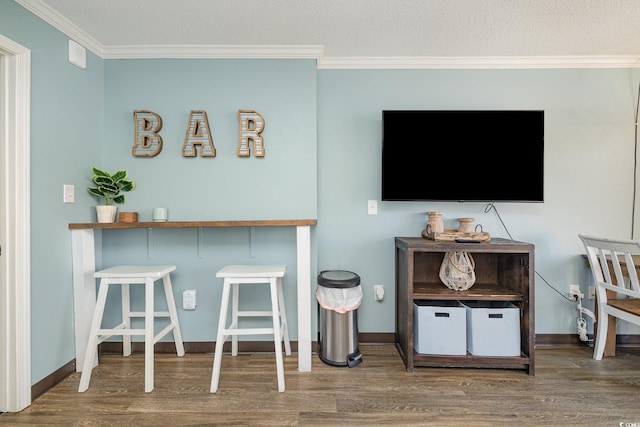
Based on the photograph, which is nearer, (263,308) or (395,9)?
(395,9)

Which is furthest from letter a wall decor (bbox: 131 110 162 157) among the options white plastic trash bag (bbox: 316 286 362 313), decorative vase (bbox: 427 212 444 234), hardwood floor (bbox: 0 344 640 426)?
decorative vase (bbox: 427 212 444 234)

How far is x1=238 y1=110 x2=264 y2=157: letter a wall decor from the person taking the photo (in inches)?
86.6

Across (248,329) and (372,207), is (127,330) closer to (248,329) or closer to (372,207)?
(248,329)

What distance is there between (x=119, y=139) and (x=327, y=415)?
7.53 feet

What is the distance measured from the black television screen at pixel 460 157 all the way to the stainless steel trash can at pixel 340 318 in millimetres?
760

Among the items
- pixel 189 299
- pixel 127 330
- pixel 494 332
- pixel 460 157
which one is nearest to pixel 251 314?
pixel 189 299

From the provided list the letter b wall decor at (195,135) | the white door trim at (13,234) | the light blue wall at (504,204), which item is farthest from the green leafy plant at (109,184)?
the light blue wall at (504,204)

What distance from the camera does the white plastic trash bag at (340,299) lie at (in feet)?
6.48

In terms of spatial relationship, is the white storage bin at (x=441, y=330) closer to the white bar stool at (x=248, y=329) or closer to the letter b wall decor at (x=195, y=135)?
the white bar stool at (x=248, y=329)

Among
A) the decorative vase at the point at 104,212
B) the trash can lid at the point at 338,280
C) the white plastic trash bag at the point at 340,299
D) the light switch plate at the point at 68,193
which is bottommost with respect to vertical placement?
the white plastic trash bag at the point at 340,299

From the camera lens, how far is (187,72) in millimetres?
2223

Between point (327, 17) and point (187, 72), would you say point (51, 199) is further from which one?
point (327, 17)

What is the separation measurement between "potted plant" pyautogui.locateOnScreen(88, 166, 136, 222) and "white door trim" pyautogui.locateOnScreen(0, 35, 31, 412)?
1.39 feet

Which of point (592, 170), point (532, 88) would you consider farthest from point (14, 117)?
point (592, 170)
